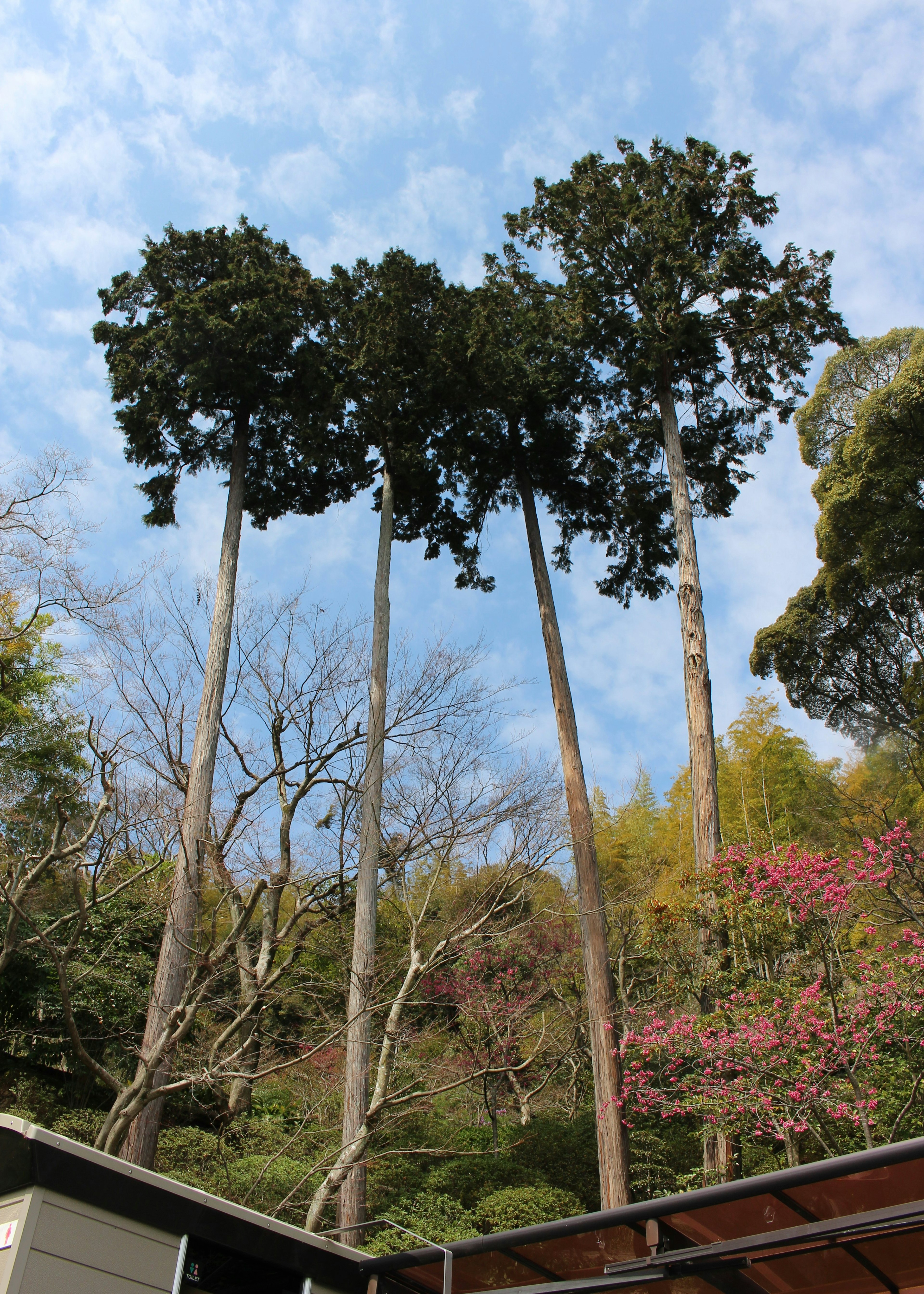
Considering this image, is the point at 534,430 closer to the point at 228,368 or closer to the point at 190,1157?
the point at 228,368

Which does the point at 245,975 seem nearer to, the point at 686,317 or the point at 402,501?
the point at 402,501

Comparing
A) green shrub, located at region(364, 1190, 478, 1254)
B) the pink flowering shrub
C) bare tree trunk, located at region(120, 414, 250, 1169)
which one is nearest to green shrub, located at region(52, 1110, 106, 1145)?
bare tree trunk, located at region(120, 414, 250, 1169)

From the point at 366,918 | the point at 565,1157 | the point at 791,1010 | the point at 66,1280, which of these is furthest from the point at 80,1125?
the point at 791,1010

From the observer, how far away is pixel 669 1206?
11.7ft

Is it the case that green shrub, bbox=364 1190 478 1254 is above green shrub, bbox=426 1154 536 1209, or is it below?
below

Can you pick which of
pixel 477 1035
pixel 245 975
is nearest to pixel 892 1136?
pixel 477 1035

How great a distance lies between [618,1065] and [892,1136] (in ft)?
9.23

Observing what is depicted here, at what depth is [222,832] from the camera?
7.70 metres

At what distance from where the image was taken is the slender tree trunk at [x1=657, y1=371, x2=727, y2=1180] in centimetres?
859

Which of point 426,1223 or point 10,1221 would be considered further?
point 426,1223

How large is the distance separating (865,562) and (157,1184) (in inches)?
652

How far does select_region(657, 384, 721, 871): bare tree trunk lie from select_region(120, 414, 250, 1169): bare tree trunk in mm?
4948

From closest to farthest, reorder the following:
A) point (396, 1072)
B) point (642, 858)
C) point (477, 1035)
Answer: point (396, 1072) < point (477, 1035) < point (642, 858)

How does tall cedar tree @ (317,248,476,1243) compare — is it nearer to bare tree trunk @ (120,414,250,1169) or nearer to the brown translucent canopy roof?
bare tree trunk @ (120,414,250,1169)
